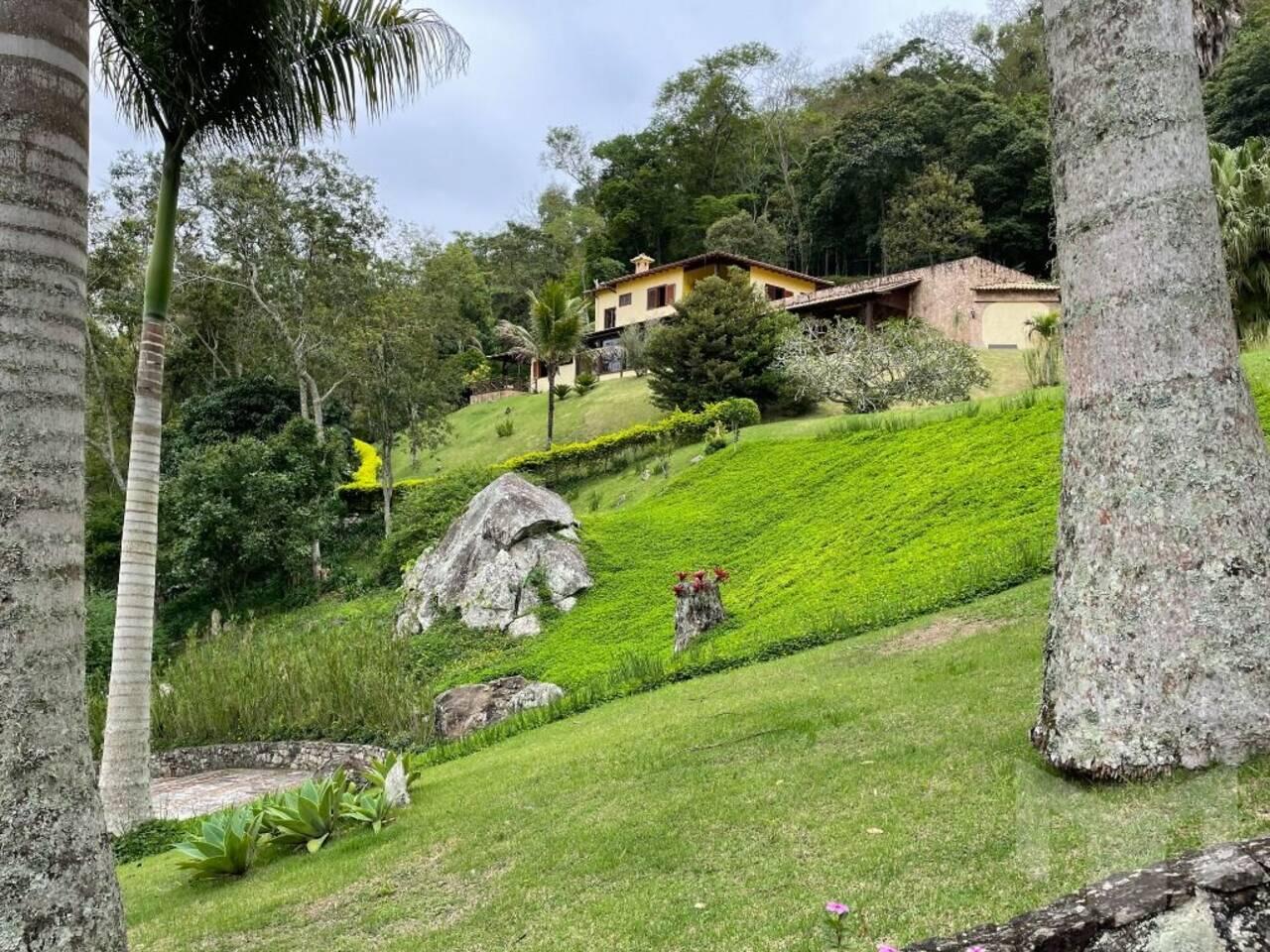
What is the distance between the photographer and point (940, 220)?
39781 millimetres

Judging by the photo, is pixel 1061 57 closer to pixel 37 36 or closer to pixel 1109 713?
pixel 1109 713

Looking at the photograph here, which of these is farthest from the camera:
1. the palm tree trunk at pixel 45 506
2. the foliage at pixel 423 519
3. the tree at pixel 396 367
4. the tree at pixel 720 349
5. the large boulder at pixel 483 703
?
the tree at pixel 720 349

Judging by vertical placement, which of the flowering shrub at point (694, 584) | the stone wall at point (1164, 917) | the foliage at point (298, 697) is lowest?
the foliage at point (298, 697)

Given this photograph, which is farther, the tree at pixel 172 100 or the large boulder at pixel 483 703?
the large boulder at pixel 483 703

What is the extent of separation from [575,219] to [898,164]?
76.8 ft

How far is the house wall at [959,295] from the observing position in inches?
1254

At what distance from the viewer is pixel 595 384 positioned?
4022cm

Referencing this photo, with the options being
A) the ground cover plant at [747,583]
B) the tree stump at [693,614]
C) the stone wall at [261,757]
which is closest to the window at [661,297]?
the ground cover plant at [747,583]

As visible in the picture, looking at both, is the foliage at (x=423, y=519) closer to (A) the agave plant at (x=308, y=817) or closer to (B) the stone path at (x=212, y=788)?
(B) the stone path at (x=212, y=788)

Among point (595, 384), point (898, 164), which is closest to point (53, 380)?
point (595, 384)

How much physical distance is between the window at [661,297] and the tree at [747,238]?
7050 mm

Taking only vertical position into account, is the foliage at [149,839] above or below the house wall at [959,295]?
below

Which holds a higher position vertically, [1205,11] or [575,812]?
[1205,11]

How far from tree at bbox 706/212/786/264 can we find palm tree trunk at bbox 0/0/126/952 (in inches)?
1823
